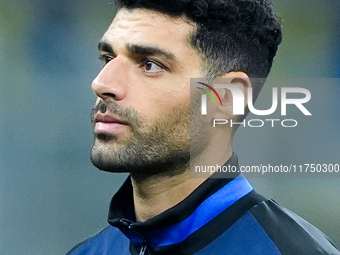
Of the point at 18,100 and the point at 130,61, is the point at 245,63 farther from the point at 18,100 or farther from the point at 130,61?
Result: the point at 18,100

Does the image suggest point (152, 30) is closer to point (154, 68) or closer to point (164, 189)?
point (154, 68)

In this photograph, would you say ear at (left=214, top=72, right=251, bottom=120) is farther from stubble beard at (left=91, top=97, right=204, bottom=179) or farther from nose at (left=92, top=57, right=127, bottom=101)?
nose at (left=92, top=57, right=127, bottom=101)

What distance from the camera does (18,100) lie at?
3615mm

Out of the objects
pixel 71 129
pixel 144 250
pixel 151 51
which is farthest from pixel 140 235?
pixel 71 129

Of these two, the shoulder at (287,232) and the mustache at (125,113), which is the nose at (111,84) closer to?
the mustache at (125,113)

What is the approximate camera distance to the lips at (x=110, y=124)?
126 cm

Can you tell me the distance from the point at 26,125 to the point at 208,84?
2450mm

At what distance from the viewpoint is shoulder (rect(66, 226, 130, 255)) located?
1.51m

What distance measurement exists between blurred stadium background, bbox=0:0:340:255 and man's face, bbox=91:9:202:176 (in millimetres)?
1838

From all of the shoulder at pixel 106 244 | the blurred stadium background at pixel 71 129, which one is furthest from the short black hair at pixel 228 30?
the blurred stadium background at pixel 71 129

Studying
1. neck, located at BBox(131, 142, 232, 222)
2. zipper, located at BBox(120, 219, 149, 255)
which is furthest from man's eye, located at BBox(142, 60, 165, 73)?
zipper, located at BBox(120, 219, 149, 255)

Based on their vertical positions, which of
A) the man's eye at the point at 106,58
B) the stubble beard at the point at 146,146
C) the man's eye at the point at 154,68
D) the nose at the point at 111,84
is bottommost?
the stubble beard at the point at 146,146

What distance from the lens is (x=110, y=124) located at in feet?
4.14

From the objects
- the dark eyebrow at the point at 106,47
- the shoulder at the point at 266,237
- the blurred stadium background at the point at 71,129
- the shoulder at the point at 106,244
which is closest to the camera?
the shoulder at the point at 266,237
